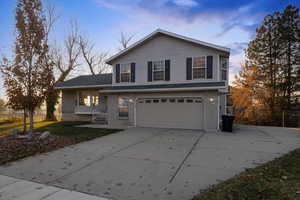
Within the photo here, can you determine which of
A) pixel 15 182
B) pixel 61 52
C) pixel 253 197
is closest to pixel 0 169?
pixel 15 182

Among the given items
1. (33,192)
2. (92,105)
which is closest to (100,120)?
(92,105)

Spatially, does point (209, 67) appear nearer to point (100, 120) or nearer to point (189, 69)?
point (189, 69)

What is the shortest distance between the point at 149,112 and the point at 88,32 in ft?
63.4

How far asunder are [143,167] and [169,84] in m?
7.90

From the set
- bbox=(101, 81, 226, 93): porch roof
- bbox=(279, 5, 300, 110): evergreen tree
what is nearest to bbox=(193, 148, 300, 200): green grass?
bbox=(101, 81, 226, 93): porch roof

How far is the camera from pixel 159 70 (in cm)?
1255

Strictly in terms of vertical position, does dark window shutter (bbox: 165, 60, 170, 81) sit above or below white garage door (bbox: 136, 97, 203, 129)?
above

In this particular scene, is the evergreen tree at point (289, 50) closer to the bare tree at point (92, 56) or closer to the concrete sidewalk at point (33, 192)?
the concrete sidewalk at point (33, 192)

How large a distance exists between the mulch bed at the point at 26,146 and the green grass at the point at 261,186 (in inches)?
243

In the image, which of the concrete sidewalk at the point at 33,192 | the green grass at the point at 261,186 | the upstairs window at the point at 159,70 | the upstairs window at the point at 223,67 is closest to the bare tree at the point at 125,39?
the upstairs window at the point at 159,70

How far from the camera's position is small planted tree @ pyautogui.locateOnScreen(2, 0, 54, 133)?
329 inches

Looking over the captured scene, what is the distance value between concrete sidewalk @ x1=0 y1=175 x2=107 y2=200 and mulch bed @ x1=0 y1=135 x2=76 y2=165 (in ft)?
7.06

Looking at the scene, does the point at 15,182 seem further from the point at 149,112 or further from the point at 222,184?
the point at 149,112

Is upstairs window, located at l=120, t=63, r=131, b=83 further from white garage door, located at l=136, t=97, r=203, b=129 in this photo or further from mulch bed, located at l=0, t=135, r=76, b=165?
mulch bed, located at l=0, t=135, r=76, b=165
